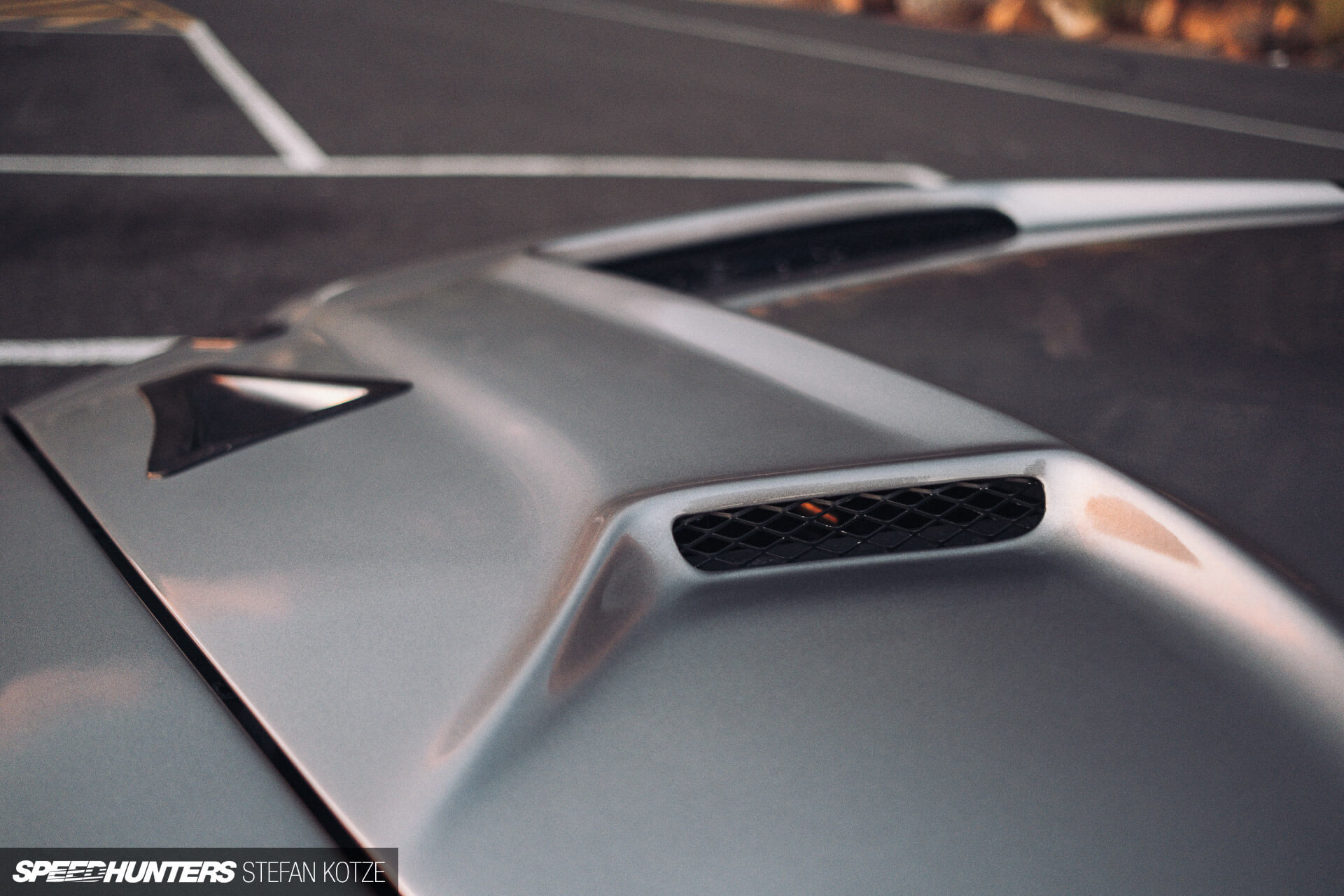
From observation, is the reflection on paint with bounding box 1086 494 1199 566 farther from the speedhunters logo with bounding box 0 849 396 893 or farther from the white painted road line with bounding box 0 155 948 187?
the white painted road line with bounding box 0 155 948 187

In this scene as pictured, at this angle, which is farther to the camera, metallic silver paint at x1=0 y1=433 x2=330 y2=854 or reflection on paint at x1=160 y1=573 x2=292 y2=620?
reflection on paint at x1=160 y1=573 x2=292 y2=620

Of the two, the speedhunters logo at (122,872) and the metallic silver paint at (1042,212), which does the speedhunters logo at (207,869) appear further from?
the metallic silver paint at (1042,212)

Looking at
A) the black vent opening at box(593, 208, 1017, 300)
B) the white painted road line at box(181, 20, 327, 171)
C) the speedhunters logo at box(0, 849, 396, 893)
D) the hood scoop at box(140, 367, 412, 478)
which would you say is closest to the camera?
the speedhunters logo at box(0, 849, 396, 893)

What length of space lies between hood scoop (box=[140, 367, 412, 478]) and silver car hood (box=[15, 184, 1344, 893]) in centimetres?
3

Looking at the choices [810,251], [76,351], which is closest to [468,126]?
[76,351]

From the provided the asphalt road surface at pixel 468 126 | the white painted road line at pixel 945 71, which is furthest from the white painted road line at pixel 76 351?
the white painted road line at pixel 945 71

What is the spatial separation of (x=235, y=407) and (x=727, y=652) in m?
0.68

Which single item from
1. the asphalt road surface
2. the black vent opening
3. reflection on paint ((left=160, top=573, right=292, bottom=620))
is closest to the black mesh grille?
reflection on paint ((left=160, top=573, right=292, bottom=620))

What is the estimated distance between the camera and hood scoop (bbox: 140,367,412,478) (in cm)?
101

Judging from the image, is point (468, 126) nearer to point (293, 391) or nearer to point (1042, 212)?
point (1042, 212)

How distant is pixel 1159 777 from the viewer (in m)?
0.64

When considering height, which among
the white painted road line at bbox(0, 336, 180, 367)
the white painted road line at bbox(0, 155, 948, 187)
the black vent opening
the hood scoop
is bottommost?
the white painted road line at bbox(0, 336, 180, 367)

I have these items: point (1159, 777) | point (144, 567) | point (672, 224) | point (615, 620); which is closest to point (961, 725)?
point (1159, 777)

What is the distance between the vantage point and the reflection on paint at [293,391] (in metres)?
1.07
